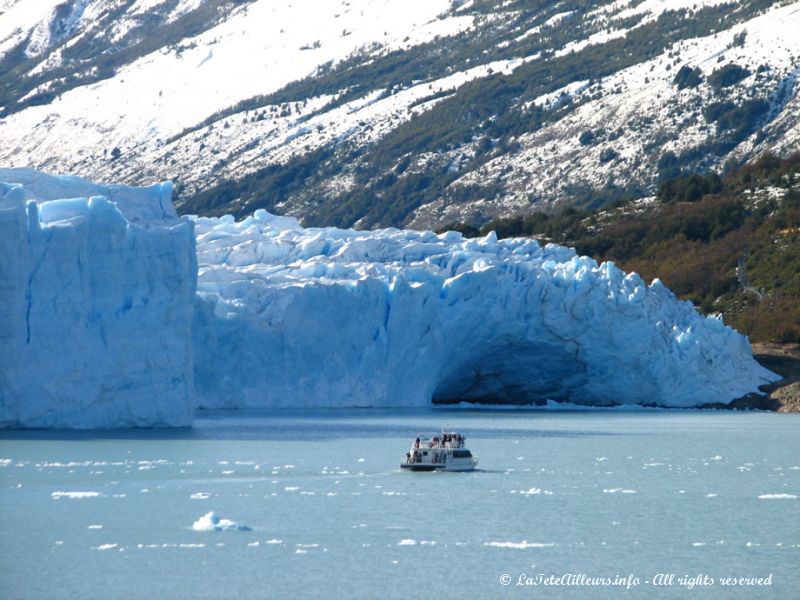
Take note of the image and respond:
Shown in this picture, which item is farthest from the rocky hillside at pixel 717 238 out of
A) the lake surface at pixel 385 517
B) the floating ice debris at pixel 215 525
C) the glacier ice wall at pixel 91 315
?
the floating ice debris at pixel 215 525

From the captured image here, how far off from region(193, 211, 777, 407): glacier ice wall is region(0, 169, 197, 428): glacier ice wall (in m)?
8.16

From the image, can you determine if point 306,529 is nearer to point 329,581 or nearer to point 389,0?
point 329,581

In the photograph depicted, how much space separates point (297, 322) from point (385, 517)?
2250cm

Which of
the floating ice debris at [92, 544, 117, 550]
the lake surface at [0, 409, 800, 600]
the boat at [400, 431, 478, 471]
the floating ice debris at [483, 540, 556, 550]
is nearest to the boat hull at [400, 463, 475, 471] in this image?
the boat at [400, 431, 478, 471]

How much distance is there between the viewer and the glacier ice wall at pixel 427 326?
152 ft

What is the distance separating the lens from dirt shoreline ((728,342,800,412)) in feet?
177

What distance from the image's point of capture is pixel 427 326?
47.8 meters

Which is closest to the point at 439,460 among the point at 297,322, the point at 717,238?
the point at 297,322

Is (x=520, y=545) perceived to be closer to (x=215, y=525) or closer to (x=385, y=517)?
(x=385, y=517)

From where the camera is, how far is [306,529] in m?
22.9

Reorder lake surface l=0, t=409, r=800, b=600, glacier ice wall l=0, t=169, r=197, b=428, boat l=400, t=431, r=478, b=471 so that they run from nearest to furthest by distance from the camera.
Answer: lake surface l=0, t=409, r=800, b=600 → boat l=400, t=431, r=478, b=471 → glacier ice wall l=0, t=169, r=197, b=428

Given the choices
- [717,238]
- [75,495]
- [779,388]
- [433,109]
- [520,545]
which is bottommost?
[520,545]

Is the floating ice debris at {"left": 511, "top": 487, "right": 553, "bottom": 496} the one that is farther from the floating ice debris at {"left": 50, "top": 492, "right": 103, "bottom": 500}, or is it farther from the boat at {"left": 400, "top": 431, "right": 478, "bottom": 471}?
the floating ice debris at {"left": 50, "top": 492, "right": 103, "bottom": 500}

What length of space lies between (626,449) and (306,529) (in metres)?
14.4
